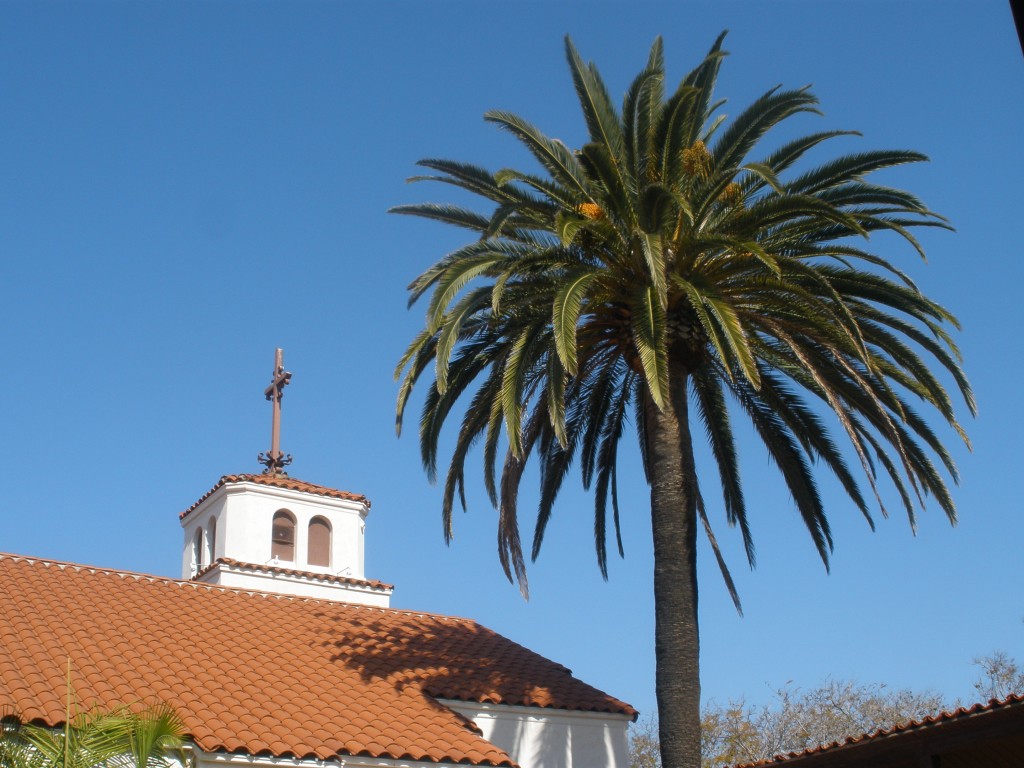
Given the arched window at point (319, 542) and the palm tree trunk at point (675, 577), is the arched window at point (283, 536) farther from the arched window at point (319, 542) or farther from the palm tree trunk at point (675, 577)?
the palm tree trunk at point (675, 577)

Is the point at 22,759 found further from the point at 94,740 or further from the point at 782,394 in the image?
the point at 782,394

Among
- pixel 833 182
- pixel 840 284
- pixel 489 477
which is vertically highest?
pixel 833 182

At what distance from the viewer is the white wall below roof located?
17344 millimetres

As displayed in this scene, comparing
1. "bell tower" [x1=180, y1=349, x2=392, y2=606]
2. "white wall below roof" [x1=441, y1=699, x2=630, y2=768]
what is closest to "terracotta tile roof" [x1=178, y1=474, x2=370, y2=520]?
"bell tower" [x1=180, y1=349, x2=392, y2=606]

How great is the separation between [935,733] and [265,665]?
9350 millimetres

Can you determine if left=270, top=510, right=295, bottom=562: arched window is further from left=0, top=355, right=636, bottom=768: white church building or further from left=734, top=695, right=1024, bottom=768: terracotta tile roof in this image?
left=734, top=695, right=1024, bottom=768: terracotta tile roof

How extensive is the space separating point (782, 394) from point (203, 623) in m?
9.42

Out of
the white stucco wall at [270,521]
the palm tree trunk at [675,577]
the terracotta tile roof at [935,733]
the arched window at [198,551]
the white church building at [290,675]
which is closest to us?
the terracotta tile roof at [935,733]

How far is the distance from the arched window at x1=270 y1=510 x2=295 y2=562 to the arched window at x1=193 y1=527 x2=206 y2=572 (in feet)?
7.60

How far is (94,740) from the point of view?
923 centimetres

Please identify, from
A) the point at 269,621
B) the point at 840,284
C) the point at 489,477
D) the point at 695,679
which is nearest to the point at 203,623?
the point at 269,621

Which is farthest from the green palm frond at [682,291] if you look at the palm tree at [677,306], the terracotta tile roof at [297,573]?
the terracotta tile roof at [297,573]

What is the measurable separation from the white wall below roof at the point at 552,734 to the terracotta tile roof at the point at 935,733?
480 cm

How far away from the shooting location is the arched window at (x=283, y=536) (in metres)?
25.1
